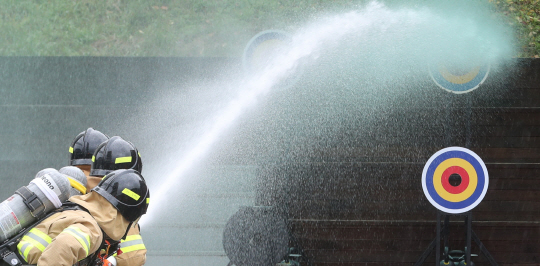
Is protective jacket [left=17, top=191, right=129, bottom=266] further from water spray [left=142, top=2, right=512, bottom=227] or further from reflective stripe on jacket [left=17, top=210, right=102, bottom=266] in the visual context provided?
water spray [left=142, top=2, right=512, bottom=227]

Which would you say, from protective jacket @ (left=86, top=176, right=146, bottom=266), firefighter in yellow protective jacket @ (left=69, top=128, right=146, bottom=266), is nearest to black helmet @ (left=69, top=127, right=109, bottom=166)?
firefighter in yellow protective jacket @ (left=69, top=128, right=146, bottom=266)

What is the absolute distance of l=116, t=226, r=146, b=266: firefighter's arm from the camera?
4.32 metres

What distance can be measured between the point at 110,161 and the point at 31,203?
121 centimetres

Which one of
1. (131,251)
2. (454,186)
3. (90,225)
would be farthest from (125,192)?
(454,186)

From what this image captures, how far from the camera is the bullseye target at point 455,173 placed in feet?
18.2

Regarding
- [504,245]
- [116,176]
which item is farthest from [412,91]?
[116,176]

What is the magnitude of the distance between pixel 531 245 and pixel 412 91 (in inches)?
82.0

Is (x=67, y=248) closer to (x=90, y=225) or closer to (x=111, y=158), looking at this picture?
Answer: (x=90, y=225)

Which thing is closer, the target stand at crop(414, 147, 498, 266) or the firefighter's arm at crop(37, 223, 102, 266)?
the firefighter's arm at crop(37, 223, 102, 266)

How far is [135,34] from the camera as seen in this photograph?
35.2 feet

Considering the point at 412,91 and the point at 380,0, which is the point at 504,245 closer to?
the point at 412,91

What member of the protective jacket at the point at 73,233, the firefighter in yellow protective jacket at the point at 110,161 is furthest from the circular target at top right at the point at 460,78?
the protective jacket at the point at 73,233

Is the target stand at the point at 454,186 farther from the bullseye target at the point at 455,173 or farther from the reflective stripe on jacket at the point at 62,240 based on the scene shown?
the reflective stripe on jacket at the point at 62,240

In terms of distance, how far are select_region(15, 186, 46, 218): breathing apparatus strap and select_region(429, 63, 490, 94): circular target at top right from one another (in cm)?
382
